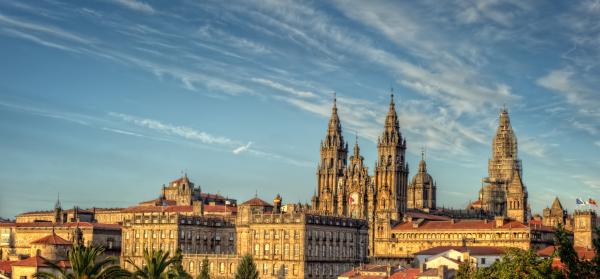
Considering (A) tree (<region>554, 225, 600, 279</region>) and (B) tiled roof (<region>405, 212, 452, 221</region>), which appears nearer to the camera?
(A) tree (<region>554, 225, 600, 279</region>)

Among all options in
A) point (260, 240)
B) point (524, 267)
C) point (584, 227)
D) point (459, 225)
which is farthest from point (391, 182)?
point (524, 267)

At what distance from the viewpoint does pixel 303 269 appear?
136m

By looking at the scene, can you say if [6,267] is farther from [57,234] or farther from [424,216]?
[424,216]

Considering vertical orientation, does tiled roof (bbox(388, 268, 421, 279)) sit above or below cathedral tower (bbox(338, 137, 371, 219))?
below

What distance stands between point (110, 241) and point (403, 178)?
220 ft

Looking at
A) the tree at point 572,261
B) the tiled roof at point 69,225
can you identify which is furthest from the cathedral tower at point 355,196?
the tree at point 572,261

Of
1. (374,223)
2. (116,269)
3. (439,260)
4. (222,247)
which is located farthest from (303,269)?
(116,269)

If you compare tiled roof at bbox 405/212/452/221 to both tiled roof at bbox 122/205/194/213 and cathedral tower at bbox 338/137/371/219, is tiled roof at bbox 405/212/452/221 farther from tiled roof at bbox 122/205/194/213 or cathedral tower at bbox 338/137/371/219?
tiled roof at bbox 122/205/194/213

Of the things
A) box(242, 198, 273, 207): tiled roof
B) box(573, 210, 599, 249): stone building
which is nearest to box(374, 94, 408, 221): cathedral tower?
box(242, 198, 273, 207): tiled roof

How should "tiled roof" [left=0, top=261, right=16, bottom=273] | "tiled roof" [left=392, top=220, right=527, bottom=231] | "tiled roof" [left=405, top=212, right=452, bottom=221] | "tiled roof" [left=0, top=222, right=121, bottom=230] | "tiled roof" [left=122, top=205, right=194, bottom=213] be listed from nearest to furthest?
1. "tiled roof" [left=0, top=261, right=16, bottom=273]
2. "tiled roof" [left=392, top=220, right=527, bottom=231]
3. "tiled roof" [left=0, top=222, right=121, bottom=230]
4. "tiled roof" [left=405, top=212, right=452, bottom=221]
5. "tiled roof" [left=122, top=205, right=194, bottom=213]

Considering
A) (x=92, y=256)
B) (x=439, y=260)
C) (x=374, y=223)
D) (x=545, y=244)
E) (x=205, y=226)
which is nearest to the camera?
(x=92, y=256)

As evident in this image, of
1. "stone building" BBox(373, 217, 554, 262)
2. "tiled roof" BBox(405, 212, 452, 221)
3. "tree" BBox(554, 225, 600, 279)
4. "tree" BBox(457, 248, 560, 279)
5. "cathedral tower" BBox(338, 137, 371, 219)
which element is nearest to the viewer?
"tree" BBox(554, 225, 600, 279)

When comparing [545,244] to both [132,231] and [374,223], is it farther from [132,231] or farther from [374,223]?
[132,231]

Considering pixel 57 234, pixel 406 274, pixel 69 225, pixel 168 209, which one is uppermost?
pixel 168 209
